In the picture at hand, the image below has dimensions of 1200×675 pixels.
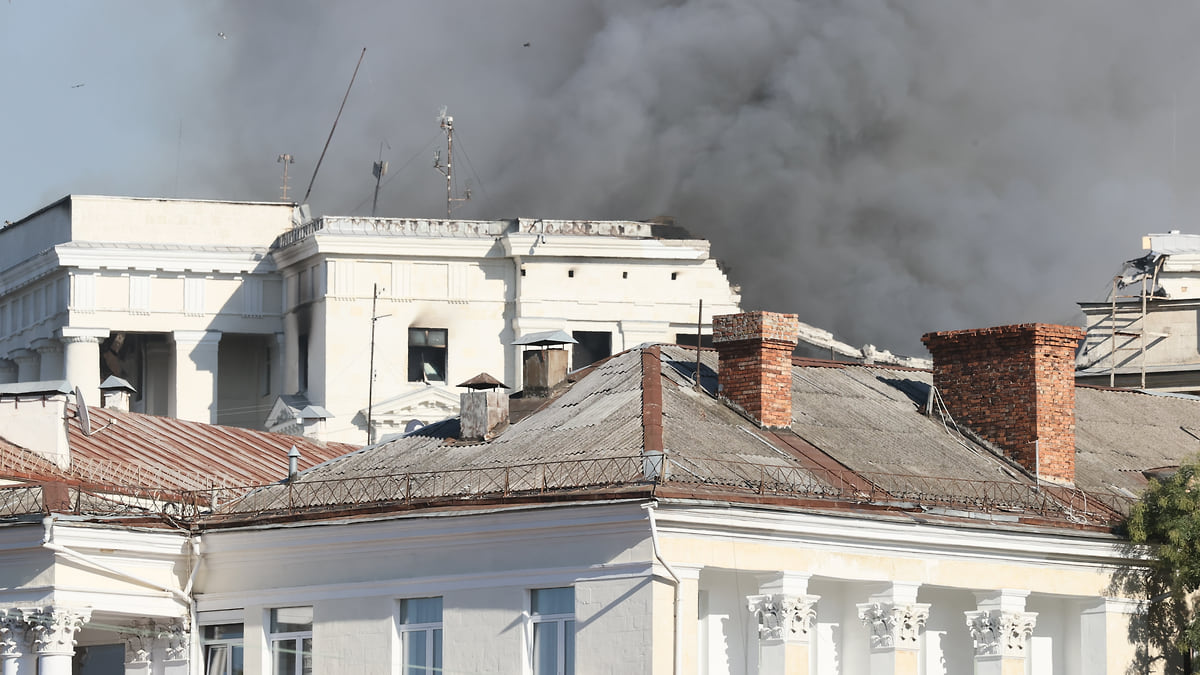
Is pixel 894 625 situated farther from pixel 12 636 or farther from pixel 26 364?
pixel 26 364

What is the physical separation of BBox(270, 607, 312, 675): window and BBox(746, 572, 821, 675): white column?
27.1 feet

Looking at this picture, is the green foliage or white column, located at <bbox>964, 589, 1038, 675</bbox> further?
the green foliage

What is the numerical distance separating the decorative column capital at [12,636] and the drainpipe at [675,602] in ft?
37.8

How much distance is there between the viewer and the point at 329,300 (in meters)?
101

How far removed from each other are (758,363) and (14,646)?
1465cm

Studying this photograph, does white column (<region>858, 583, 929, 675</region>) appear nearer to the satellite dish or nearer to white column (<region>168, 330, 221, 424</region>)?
the satellite dish

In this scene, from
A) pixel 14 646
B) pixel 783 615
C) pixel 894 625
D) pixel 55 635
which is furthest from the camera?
pixel 14 646

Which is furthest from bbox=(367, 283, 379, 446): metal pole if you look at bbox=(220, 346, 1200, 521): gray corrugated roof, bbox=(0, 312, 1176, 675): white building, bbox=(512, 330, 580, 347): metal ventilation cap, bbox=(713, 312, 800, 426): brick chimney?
bbox=(713, 312, 800, 426): brick chimney

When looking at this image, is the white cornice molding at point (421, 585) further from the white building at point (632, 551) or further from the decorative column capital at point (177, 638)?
the decorative column capital at point (177, 638)

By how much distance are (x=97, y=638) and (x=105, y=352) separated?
5684cm

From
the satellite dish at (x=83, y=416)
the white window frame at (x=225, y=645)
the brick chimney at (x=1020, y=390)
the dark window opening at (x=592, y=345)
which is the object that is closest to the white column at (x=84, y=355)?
the dark window opening at (x=592, y=345)

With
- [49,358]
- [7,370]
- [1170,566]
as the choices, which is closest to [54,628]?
[1170,566]

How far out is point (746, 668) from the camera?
4569 cm

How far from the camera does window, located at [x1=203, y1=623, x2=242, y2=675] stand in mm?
48531
